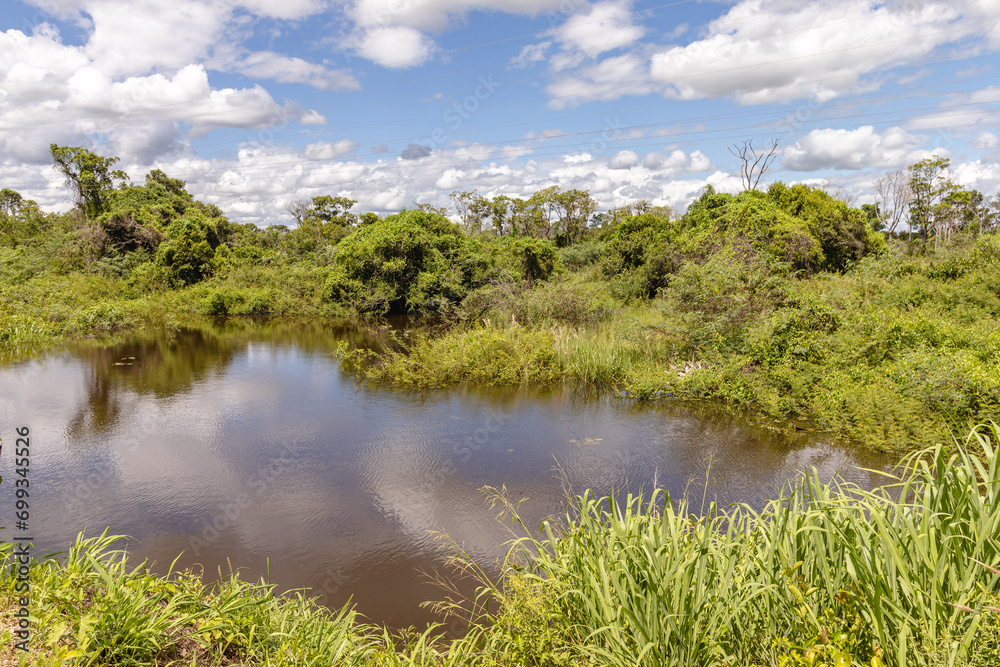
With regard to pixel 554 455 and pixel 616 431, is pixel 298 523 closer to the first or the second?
pixel 554 455

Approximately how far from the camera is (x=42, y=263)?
22.9 m

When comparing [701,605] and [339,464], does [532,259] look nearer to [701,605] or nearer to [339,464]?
[339,464]

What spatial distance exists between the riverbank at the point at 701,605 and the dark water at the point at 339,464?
1.29m

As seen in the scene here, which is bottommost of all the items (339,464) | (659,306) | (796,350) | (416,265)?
(339,464)

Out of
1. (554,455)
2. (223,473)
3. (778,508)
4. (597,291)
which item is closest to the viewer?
(778,508)

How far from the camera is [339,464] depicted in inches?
272

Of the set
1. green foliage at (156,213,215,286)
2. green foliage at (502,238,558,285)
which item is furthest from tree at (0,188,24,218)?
green foliage at (502,238,558,285)

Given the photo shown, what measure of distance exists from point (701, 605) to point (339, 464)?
209 inches

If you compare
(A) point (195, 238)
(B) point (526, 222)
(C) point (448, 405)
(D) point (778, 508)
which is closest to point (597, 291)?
(C) point (448, 405)

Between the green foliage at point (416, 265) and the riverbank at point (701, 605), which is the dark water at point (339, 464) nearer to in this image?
the riverbank at point (701, 605)

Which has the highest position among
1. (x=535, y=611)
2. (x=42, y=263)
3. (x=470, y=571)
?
(x=42, y=263)

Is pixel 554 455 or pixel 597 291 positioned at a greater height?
pixel 597 291

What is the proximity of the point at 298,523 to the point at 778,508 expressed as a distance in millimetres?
4464

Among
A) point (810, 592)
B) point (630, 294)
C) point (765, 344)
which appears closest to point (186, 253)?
point (630, 294)
